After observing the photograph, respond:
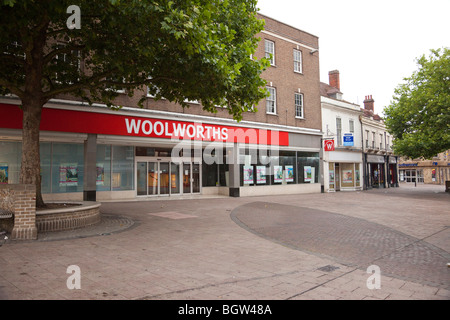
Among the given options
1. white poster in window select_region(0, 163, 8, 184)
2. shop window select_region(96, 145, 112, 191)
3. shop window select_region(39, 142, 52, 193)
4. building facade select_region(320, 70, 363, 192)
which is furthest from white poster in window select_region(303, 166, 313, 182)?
white poster in window select_region(0, 163, 8, 184)

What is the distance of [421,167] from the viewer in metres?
50.6

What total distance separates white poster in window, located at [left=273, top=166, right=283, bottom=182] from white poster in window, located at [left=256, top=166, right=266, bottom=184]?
98 centimetres

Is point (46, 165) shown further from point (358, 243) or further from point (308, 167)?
point (308, 167)

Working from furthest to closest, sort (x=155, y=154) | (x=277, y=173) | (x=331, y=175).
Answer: (x=331, y=175) < (x=277, y=173) < (x=155, y=154)

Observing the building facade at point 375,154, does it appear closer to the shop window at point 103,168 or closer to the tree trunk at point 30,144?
the shop window at point 103,168

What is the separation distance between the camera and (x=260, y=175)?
2133cm

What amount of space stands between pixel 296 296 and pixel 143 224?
639cm

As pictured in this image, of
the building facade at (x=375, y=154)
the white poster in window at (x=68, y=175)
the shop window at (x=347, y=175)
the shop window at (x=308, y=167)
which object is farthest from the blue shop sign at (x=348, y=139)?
the white poster in window at (x=68, y=175)

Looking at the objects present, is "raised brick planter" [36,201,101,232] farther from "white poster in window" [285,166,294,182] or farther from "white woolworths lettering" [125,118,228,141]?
"white poster in window" [285,166,294,182]

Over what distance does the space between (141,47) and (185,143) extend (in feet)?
33.8

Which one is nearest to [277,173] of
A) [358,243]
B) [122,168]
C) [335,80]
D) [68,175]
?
[122,168]

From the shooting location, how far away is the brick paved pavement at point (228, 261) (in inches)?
161

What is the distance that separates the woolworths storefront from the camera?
14062 mm
